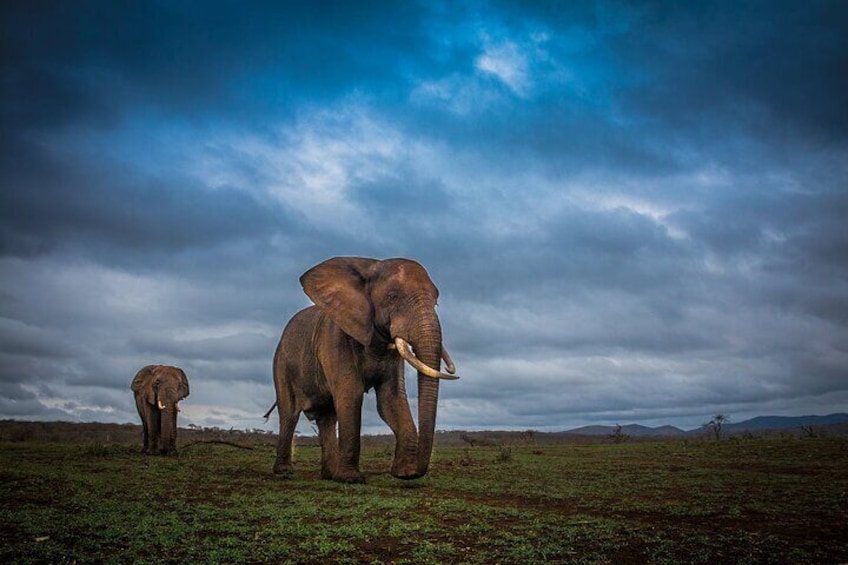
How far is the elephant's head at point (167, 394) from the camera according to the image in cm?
2470

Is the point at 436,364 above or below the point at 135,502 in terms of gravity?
above

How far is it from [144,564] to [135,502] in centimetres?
437

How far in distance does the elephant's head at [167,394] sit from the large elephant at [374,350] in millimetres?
12197

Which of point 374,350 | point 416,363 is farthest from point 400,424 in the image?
point 416,363

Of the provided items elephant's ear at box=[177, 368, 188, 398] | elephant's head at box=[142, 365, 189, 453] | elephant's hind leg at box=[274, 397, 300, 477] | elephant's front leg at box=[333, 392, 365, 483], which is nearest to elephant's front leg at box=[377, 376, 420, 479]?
elephant's front leg at box=[333, 392, 365, 483]

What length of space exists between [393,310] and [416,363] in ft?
4.26

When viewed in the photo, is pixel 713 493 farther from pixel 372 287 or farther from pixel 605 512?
pixel 372 287

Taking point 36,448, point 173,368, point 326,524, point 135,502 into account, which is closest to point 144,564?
point 326,524

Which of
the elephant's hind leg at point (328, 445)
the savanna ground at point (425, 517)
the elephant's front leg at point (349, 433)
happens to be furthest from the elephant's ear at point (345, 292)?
the elephant's hind leg at point (328, 445)

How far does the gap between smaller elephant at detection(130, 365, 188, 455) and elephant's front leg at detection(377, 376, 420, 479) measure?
47.4 ft

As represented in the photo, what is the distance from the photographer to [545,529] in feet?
27.7

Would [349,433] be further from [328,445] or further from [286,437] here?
[286,437]

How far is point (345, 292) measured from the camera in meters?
13.5

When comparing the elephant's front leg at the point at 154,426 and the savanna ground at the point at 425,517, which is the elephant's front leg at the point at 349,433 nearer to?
the savanna ground at the point at 425,517
